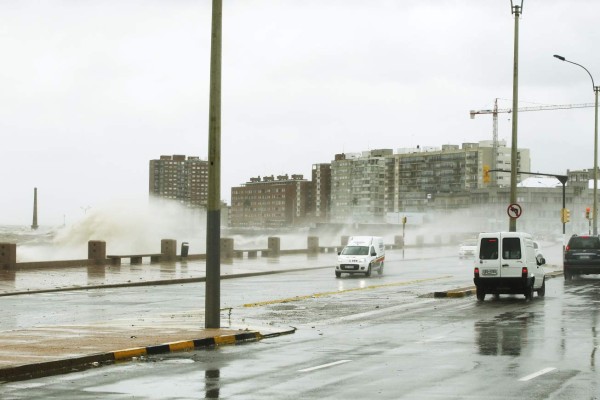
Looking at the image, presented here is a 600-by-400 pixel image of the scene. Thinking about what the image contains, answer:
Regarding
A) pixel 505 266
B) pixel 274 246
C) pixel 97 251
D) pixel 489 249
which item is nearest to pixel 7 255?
pixel 97 251

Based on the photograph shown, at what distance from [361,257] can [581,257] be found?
10.2 meters

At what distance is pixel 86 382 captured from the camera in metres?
12.9

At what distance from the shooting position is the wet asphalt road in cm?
1207

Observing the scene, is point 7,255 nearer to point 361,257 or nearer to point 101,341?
point 361,257

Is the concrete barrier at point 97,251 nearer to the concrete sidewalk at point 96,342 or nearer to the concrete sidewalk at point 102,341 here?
the concrete sidewalk at point 102,341

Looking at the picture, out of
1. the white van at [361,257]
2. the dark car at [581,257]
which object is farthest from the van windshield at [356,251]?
the dark car at [581,257]

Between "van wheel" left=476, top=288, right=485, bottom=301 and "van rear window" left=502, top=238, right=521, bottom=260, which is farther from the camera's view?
"van wheel" left=476, top=288, right=485, bottom=301

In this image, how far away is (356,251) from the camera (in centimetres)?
4759

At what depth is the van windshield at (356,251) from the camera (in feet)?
156

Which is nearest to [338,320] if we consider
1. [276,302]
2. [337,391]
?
[276,302]

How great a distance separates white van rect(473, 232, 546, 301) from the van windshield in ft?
55.8

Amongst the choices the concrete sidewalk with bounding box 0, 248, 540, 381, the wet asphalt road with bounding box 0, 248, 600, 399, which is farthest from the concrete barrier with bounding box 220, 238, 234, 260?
the concrete sidewalk with bounding box 0, 248, 540, 381

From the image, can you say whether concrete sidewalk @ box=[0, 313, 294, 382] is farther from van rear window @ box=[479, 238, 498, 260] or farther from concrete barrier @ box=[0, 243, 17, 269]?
concrete barrier @ box=[0, 243, 17, 269]

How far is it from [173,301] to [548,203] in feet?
542
